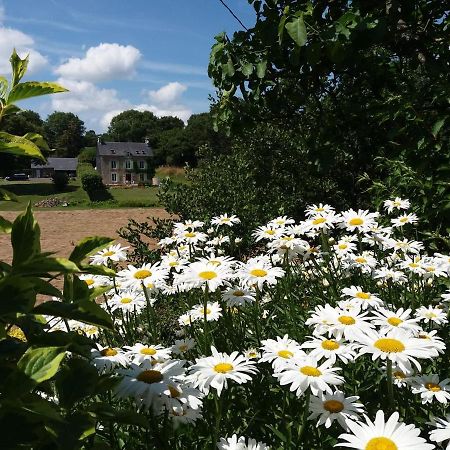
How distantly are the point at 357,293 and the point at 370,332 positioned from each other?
0.73 meters

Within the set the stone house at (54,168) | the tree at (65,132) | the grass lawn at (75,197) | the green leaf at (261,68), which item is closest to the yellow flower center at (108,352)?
the green leaf at (261,68)

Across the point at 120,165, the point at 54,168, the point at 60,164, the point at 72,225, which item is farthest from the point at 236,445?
the point at 60,164

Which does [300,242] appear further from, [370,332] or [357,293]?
[370,332]

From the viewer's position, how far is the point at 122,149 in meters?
70.6

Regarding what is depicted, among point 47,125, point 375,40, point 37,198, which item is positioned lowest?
point 37,198

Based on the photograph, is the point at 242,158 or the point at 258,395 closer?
the point at 258,395

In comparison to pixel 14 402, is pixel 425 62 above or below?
above

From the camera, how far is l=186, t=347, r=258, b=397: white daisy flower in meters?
1.61

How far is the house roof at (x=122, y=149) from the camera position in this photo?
6931 cm

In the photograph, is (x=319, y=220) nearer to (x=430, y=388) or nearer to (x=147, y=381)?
(x=430, y=388)

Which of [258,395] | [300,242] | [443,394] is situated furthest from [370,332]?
[300,242]

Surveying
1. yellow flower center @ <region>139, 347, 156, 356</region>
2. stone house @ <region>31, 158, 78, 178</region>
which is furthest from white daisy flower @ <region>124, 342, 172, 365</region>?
stone house @ <region>31, 158, 78, 178</region>

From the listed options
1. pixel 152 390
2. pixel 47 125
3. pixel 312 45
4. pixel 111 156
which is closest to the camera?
pixel 152 390

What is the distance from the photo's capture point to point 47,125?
108 meters
